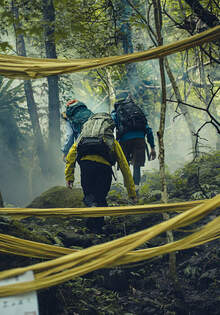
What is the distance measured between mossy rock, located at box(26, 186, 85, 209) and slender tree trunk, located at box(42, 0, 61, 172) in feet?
12.0

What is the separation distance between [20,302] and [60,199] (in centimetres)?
333

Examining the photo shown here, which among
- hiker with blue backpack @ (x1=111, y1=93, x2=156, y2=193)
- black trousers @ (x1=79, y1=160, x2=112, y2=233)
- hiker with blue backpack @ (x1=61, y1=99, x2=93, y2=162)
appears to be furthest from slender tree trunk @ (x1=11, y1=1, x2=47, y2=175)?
black trousers @ (x1=79, y1=160, x2=112, y2=233)

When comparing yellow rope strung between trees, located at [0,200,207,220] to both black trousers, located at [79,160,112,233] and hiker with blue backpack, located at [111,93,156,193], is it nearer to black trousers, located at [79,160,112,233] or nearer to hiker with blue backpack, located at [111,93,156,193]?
black trousers, located at [79,160,112,233]

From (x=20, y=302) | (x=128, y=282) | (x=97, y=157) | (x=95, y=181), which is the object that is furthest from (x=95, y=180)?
(x=20, y=302)

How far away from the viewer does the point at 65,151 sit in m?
4.54

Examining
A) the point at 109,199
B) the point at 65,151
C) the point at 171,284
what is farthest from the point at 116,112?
the point at 171,284

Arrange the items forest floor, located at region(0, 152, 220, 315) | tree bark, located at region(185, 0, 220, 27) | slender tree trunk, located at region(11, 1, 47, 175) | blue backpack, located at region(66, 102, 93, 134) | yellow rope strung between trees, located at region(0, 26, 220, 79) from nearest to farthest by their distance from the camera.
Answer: yellow rope strung between trees, located at region(0, 26, 220, 79) < forest floor, located at region(0, 152, 220, 315) < tree bark, located at region(185, 0, 220, 27) < blue backpack, located at region(66, 102, 93, 134) < slender tree trunk, located at region(11, 1, 47, 175)

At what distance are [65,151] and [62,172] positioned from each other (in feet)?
16.4

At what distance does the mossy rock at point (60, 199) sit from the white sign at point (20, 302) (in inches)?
118

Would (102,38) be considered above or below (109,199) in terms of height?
above

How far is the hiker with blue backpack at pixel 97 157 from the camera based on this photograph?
11.6ft

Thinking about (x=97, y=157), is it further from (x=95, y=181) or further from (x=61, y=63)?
(x=61, y=63)

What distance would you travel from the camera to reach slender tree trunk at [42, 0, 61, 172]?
7.71 meters

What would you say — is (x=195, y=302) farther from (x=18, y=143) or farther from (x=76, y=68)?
(x=18, y=143)
